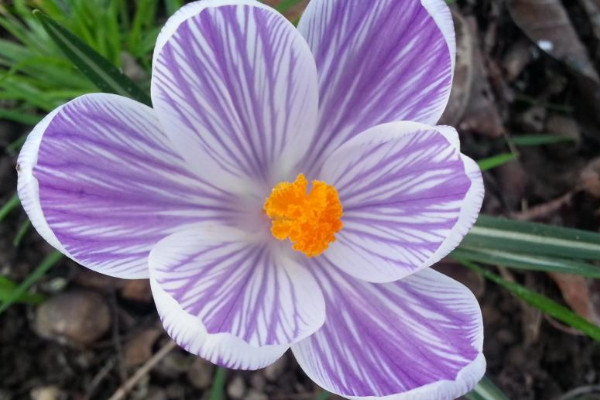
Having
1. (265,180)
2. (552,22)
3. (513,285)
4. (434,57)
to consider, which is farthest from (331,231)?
(552,22)

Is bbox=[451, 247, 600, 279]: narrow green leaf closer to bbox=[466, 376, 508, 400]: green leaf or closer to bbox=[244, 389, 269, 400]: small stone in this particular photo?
bbox=[466, 376, 508, 400]: green leaf

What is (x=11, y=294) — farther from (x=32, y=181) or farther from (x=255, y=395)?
(x=32, y=181)

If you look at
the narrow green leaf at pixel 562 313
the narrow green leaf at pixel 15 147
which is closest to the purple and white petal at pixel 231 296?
the narrow green leaf at pixel 562 313

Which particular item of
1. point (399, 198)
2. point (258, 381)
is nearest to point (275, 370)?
point (258, 381)

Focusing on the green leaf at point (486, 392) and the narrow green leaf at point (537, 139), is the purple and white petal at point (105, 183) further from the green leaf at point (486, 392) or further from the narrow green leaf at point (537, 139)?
the narrow green leaf at point (537, 139)

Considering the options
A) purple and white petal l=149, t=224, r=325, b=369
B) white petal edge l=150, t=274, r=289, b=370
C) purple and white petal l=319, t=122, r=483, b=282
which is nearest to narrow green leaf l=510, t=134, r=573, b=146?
purple and white petal l=319, t=122, r=483, b=282

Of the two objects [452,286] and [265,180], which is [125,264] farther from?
[452,286]
